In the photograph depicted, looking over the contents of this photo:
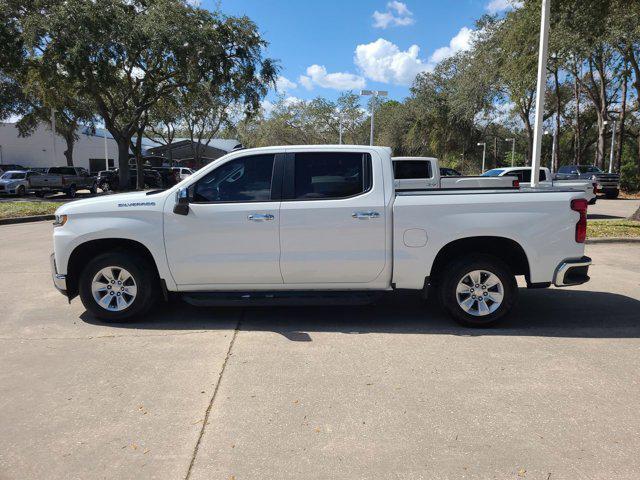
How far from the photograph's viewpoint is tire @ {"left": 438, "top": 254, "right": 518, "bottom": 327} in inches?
208

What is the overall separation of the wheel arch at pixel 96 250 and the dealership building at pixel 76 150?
46951 millimetres

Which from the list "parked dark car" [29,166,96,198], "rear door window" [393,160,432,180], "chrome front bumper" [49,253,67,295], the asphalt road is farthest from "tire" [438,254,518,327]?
"parked dark car" [29,166,96,198]

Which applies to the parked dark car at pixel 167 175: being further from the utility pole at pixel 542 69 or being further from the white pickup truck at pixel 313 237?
the white pickup truck at pixel 313 237

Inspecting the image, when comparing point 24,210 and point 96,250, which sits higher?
point 96,250

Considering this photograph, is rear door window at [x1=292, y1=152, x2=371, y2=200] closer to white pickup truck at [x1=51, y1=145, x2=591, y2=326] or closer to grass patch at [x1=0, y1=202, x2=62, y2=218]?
white pickup truck at [x1=51, y1=145, x2=591, y2=326]

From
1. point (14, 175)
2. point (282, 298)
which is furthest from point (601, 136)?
point (14, 175)

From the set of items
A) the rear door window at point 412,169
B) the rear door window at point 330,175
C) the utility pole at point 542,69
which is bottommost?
the rear door window at point 330,175

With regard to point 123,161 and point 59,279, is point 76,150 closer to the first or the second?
point 123,161

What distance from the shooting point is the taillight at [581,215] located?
5.09m

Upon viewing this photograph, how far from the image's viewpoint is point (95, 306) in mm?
5516

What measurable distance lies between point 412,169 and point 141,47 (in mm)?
17408

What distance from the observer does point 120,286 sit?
5.50 meters

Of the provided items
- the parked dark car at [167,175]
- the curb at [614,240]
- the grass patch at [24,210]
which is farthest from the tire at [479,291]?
the parked dark car at [167,175]

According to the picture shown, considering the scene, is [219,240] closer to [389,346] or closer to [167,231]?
[167,231]
